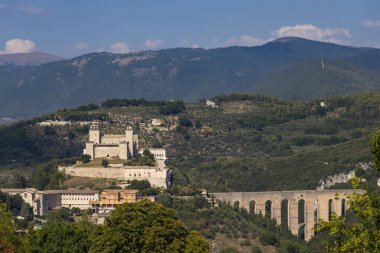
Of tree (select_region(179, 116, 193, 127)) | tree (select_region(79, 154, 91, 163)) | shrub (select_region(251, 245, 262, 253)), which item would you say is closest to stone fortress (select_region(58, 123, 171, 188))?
tree (select_region(79, 154, 91, 163))

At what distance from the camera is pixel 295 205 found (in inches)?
3364

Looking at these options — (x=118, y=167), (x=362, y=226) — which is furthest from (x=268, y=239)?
(x=362, y=226)

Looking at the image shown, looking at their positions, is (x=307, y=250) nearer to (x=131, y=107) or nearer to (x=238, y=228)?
(x=238, y=228)

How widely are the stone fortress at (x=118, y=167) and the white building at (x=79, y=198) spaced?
5610 mm

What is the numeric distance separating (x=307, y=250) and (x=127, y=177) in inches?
623

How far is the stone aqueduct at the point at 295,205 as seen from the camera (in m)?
83.8

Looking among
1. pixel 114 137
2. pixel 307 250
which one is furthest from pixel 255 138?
pixel 307 250

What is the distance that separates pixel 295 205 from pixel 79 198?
19787 mm

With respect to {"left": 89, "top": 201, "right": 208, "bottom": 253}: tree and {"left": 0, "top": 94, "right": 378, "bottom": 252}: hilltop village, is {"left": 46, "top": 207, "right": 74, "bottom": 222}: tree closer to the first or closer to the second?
{"left": 0, "top": 94, "right": 378, "bottom": 252}: hilltop village

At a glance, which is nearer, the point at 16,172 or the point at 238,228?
the point at 238,228

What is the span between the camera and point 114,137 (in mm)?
87375

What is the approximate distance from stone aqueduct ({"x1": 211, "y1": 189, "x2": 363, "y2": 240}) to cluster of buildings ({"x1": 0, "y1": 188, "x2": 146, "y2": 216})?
1354 centimetres

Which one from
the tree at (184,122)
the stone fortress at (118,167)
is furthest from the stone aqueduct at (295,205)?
the tree at (184,122)

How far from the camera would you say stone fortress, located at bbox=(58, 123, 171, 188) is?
78.0 metres
